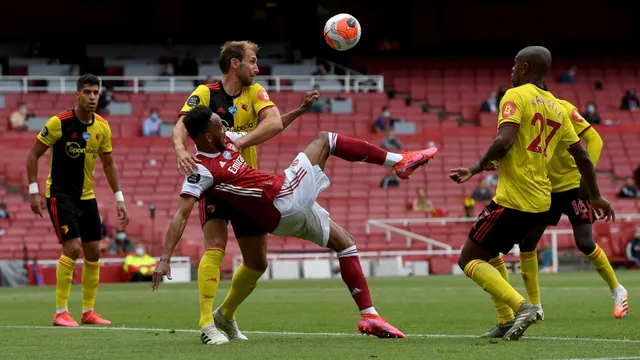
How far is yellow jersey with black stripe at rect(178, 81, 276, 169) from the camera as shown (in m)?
9.51

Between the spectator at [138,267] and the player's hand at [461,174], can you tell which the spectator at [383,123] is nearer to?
the spectator at [138,267]

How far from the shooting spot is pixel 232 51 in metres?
9.55

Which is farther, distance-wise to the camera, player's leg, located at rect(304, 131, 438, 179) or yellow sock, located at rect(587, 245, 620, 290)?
yellow sock, located at rect(587, 245, 620, 290)

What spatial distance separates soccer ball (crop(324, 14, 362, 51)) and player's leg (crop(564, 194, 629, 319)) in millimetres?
2468

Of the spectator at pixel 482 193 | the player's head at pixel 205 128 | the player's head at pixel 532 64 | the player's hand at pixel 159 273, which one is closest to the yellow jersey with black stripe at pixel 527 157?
the player's head at pixel 532 64

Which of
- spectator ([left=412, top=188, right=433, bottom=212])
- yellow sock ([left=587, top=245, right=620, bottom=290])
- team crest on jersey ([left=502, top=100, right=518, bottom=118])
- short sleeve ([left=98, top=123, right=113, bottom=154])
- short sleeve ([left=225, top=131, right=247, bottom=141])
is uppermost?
team crest on jersey ([left=502, top=100, right=518, bottom=118])

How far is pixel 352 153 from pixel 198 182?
1.17 m

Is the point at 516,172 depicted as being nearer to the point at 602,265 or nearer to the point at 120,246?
the point at 602,265

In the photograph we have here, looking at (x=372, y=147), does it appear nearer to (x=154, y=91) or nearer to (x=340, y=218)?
(x=340, y=218)

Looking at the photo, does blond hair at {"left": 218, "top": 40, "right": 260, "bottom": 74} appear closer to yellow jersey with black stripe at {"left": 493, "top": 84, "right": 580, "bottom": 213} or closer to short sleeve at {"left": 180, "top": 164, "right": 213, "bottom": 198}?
short sleeve at {"left": 180, "top": 164, "right": 213, "bottom": 198}

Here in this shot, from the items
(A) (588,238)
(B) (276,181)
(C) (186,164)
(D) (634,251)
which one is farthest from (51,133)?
(D) (634,251)

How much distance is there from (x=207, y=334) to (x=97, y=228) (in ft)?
12.5

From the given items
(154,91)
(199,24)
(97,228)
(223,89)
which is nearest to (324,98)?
(154,91)

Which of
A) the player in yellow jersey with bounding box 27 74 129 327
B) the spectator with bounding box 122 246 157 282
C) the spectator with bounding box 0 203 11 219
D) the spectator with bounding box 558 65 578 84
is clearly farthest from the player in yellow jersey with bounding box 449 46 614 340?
the spectator with bounding box 558 65 578 84
